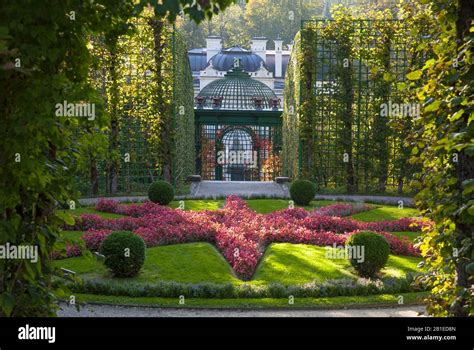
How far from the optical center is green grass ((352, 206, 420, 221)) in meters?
17.4

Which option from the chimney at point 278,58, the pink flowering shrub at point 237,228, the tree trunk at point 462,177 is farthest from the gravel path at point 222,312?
the chimney at point 278,58

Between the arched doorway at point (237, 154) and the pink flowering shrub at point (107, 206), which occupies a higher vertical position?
the arched doorway at point (237, 154)

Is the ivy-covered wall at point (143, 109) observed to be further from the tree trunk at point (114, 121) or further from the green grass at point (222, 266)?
the green grass at point (222, 266)

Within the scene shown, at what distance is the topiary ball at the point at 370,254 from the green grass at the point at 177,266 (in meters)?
1.98

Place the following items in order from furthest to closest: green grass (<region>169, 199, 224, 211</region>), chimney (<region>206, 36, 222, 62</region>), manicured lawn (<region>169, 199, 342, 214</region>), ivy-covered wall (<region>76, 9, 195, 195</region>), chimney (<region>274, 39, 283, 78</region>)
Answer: chimney (<region>274, 39, 283, 78</region>) < chimney (<region>206, 36, 222, 62</region>) < ivy-covered wall (<region>76, 9, 195, 195</region>) < manicured lawn (<region>169, 199, 342, 214</region>) < green grass (<region>169, 199, 224, 211</region>)

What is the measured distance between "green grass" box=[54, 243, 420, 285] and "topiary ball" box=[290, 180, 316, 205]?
20.6 ft

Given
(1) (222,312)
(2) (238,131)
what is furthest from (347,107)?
(1) (222,312)

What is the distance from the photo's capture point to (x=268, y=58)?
216ft

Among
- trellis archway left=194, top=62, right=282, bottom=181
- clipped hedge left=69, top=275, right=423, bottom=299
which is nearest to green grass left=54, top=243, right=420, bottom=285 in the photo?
clipped hedge left=69, top=275, right=423, bottom=299

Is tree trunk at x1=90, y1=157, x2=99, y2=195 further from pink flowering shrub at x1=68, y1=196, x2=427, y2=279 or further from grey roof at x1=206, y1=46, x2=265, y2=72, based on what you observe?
grey roof at x1=206, y1=46, x2=265, y2=72

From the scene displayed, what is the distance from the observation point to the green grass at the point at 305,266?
10984 millimetres

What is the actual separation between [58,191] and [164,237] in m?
9.41
